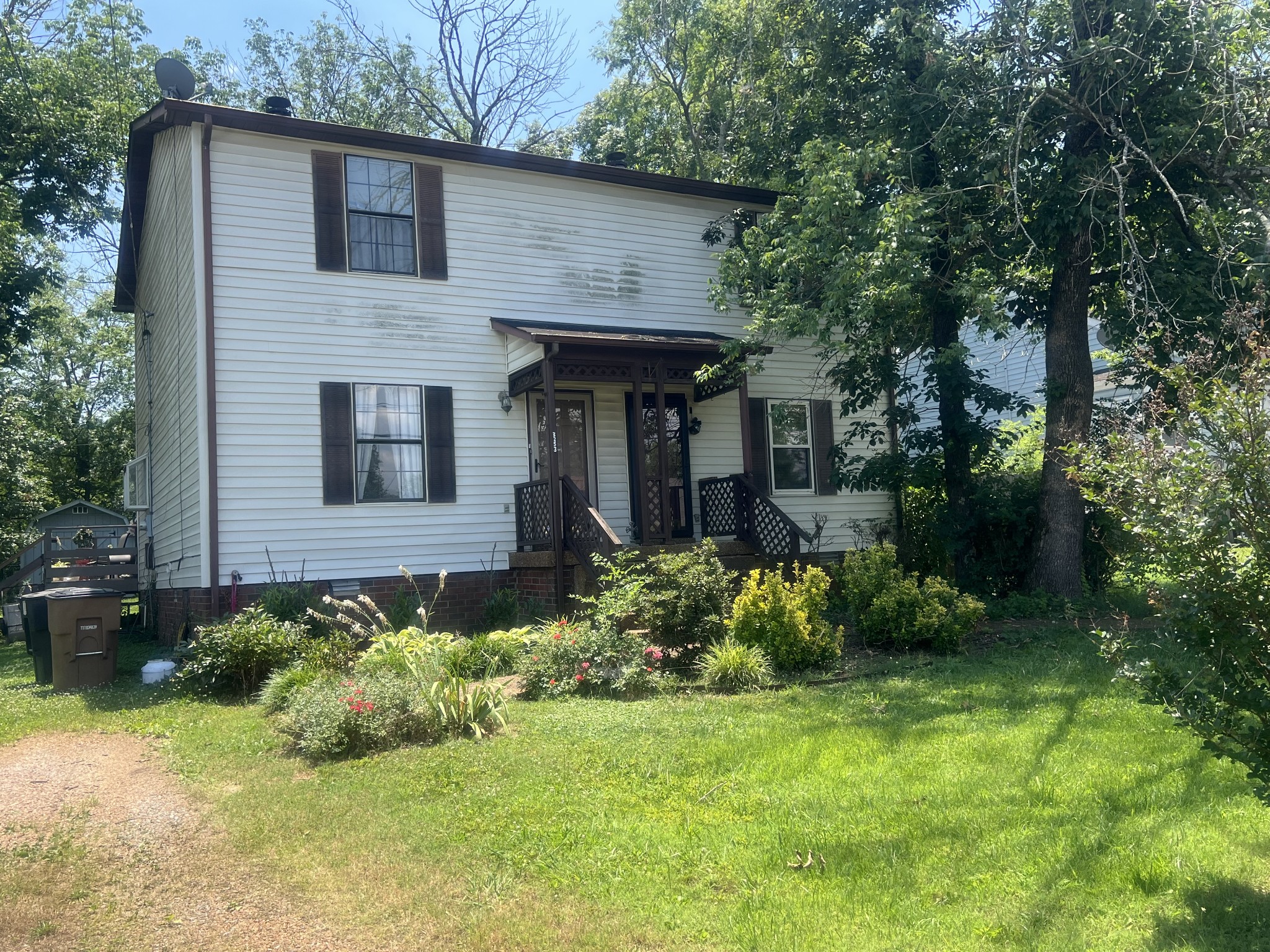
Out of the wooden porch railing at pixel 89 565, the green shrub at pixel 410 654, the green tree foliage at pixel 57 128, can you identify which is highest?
the green tree foliage at pixel 57 128

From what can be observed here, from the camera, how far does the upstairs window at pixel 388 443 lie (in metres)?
12.1

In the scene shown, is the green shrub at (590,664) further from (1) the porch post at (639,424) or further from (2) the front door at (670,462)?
(2) the front door at (670,462)

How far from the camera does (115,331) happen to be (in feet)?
116

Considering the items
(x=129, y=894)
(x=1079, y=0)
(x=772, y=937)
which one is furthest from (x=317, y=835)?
(x=1079, y=0)

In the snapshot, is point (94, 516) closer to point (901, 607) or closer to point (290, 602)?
point (290, 602)

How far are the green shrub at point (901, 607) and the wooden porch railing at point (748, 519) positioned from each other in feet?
7.56

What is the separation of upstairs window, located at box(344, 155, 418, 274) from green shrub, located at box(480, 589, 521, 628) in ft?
14.6

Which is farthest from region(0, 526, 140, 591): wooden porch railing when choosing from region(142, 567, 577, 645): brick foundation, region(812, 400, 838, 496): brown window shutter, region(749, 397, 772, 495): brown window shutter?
region(812, 400, 838, 496): brown window shutter

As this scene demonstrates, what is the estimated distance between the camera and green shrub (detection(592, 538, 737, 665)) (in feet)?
29.5

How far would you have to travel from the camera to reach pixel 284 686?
834cm

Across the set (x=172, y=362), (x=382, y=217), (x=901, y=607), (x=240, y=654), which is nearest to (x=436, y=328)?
(x=382, y=217)

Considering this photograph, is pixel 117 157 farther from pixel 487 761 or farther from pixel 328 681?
pixel 487 761

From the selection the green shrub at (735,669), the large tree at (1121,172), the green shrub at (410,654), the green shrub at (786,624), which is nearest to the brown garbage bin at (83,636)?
the green shrub at (410,654)

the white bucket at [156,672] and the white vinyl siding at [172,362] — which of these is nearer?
the white bucket at [156,672]
